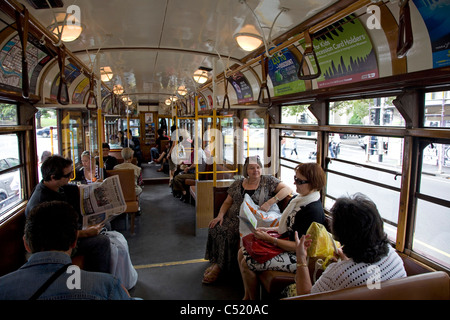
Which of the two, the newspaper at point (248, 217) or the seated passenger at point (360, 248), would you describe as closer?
the seated passenger at point (360, 248)

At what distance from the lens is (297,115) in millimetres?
5027

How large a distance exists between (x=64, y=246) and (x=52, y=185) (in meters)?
1.72

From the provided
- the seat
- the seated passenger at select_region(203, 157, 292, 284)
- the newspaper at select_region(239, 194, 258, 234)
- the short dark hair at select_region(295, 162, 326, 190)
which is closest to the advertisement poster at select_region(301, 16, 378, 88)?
the short dark hair at select_region(295, 162, 326, 190)

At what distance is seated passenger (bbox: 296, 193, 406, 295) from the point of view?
65.7 inches

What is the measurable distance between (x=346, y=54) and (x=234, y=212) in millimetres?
2372

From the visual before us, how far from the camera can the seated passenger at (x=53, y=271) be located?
131cm

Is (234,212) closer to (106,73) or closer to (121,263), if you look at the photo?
(121,263)

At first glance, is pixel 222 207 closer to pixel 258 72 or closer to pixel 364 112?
pixel 364 112

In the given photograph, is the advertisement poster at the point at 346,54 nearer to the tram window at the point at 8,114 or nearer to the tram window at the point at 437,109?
the tram window at the point at 437,109

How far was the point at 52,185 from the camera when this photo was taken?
298 centimetres

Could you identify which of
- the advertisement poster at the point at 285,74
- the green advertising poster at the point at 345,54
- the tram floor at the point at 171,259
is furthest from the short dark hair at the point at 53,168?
the advertisement poster at the point at 285,74

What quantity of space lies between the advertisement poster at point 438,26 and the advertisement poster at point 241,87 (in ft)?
13.8

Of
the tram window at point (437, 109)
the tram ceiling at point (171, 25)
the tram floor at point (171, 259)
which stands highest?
the tram ceiling at point (171, 25)
